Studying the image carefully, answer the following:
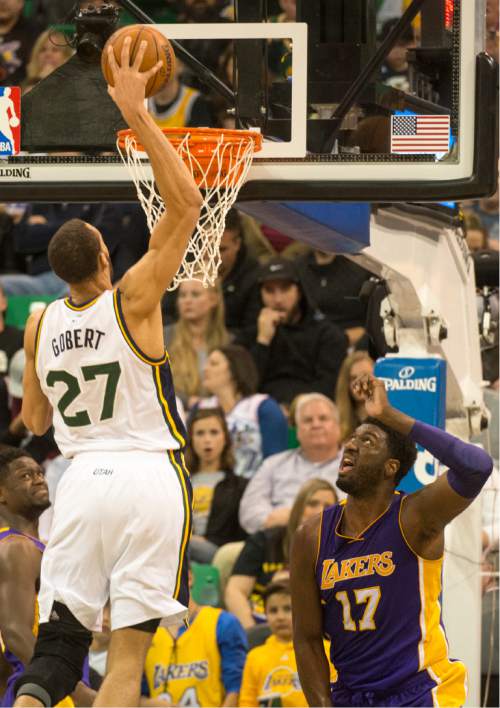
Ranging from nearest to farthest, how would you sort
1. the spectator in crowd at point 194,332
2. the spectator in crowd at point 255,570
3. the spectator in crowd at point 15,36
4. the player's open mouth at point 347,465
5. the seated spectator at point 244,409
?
1. the player's open mouth at point 347,465
2. the spectator in crowd at point 255,570
3. the seated spectator at point 244,409
4. the spectator in crowd at point 194,332
5. the spectator in crowd at point 15,36

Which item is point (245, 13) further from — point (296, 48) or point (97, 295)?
point (97, 295)

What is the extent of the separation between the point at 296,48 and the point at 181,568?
7.45 feet

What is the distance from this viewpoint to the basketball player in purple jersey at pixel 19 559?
6.27m

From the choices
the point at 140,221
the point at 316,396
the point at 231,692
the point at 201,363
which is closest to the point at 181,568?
the point at 231,692

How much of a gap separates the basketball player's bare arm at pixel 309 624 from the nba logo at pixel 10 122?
2.07 metres

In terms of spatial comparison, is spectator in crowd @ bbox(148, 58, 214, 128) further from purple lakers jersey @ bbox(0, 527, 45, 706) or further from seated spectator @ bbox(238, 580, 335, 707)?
purple lakers jersey @ bbox(0, 527, 45, 706)

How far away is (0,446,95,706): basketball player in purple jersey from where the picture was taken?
20.6 feet

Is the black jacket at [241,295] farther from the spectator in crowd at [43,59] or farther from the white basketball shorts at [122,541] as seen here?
the white basketball shorts at [122,541]

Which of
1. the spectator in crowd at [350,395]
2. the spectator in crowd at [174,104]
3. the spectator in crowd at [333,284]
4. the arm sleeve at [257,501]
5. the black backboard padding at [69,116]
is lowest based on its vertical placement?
the arm sleeve at [257,501]

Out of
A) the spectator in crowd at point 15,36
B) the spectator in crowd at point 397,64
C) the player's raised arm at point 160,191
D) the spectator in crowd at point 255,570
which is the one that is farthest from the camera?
the spectator in crowd at point 15,36

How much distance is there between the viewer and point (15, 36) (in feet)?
37.7

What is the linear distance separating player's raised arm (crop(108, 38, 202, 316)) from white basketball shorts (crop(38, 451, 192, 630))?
0.63m

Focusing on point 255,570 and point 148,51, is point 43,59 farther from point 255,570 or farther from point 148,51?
point 148,51

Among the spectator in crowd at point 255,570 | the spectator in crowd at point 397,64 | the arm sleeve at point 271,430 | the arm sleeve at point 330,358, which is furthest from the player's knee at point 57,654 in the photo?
the arm sleeve at point 330,358
